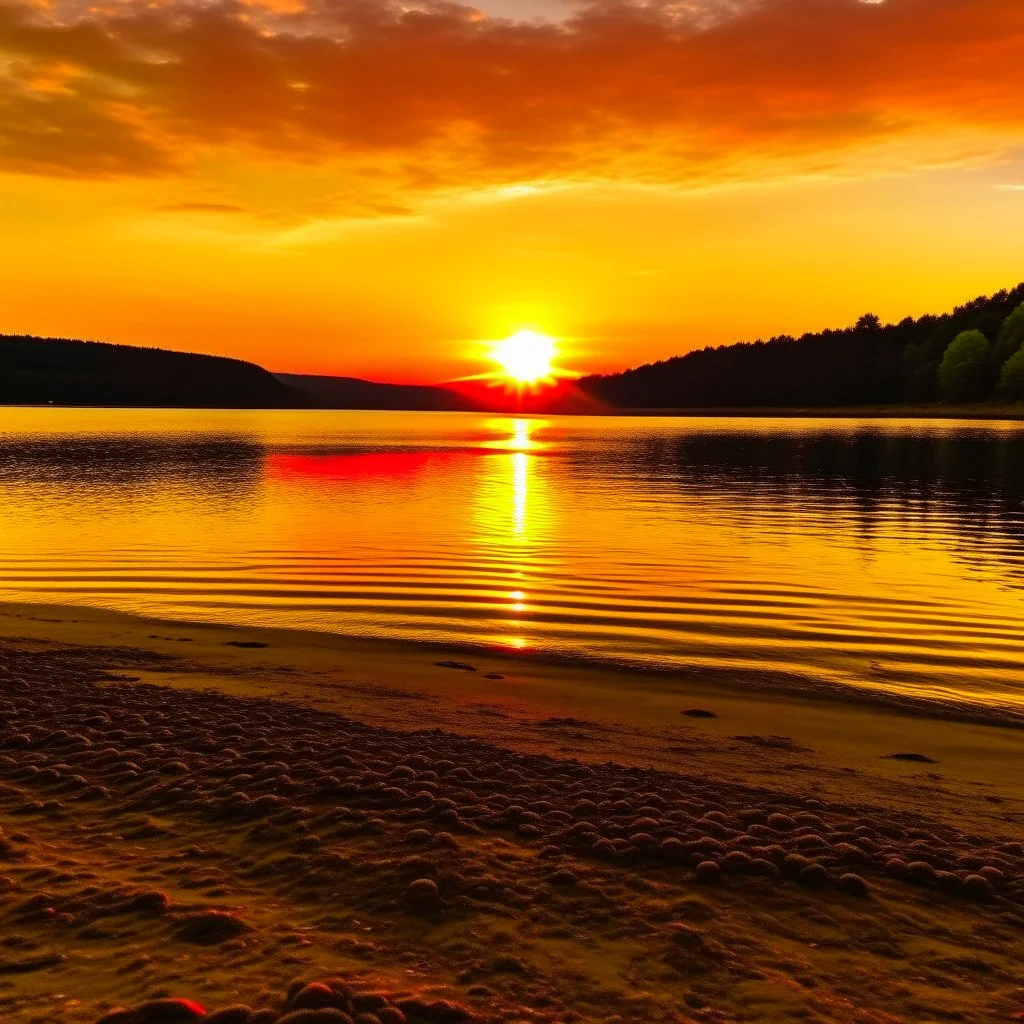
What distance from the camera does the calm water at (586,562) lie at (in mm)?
16422

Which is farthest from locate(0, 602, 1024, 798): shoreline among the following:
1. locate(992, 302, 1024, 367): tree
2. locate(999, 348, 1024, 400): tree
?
locate(992, 302, 1024, 367): tree

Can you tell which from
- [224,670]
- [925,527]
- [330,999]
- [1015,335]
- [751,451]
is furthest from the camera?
[1015,335]

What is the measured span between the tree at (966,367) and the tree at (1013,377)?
24.6ft

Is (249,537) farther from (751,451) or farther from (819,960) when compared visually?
(751,451)

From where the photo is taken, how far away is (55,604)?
19.4m

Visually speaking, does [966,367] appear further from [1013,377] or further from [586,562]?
[586,562]

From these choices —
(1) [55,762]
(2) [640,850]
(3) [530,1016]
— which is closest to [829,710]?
(2) [640,850]

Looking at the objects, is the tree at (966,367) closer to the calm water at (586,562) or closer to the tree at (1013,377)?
the tree at (1013,377)

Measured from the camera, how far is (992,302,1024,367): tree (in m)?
155

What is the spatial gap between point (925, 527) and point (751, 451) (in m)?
55.9

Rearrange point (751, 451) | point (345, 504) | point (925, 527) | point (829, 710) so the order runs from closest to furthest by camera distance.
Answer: point (829, 710) → point (925, 527) → point (345, 504) → point (751, 451)

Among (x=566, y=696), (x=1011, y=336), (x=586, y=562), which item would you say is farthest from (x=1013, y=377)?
(x=566, y=696)

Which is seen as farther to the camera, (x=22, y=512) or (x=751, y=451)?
(x=751, y=451)

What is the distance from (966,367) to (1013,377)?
17707mm
